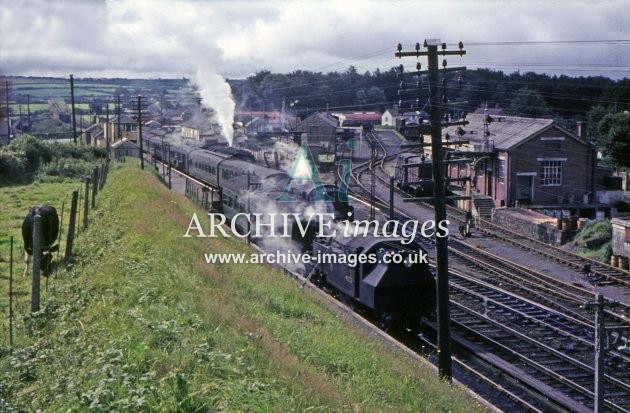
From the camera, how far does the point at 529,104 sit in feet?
208

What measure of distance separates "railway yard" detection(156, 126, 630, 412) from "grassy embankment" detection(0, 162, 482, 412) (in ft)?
9.67

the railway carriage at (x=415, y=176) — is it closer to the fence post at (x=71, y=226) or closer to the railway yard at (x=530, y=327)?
the railway yard at (x=530, y=327)

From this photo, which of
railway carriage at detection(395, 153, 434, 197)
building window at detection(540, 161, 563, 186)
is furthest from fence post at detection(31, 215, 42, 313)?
building window at detection(540, 161, 563, 186)

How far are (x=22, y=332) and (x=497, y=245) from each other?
79.2ft

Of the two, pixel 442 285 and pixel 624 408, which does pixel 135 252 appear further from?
pixel 624 408

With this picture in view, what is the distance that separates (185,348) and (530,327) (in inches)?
479

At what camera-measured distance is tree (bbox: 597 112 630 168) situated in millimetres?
42281

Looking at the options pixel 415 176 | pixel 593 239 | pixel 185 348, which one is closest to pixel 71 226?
pixel 185 348

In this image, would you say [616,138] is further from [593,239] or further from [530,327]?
[530,327]

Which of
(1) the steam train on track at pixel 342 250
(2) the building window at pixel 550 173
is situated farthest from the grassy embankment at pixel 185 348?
(2) the building window at pixel 550 173

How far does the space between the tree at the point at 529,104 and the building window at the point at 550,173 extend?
78.7 feet

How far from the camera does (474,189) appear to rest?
42438 millimetres

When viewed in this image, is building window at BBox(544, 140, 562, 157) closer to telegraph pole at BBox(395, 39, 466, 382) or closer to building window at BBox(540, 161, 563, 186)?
building window at BBox(540, 161, 563, 186)

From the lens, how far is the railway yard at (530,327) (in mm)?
13465
